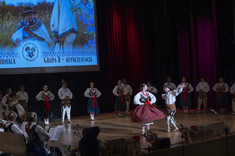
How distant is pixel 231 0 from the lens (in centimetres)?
1136

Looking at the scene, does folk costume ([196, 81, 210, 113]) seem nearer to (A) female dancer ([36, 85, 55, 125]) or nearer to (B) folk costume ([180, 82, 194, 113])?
(B) folk costume ([180, 82, 194, 113])

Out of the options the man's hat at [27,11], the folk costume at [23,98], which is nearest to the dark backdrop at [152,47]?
the folk costume at [23,98]

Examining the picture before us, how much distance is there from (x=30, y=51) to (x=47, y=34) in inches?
32.6

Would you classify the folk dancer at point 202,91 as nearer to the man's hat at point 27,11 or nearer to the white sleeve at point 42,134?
the man's hat at point 27,11

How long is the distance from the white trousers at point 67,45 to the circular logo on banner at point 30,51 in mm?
700

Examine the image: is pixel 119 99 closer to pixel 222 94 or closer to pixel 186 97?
pixel 186 97

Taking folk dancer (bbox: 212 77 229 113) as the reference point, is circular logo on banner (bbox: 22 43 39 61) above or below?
above

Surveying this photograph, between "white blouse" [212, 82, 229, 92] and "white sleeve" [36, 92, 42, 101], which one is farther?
"white blouse" [212, 82, 229, 92]

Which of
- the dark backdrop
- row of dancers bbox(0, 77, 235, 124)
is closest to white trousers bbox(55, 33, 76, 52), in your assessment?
row of dancers bbox(0, 77, 235, 124)

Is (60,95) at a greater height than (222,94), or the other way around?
(60,95)

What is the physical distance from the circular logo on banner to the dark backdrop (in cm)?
93

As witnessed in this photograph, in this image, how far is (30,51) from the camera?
10.2 m

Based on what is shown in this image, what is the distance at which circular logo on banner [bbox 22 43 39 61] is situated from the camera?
10.1 meters

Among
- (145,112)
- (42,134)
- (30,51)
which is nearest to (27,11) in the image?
(30,51)
